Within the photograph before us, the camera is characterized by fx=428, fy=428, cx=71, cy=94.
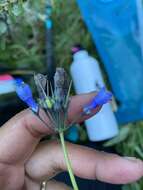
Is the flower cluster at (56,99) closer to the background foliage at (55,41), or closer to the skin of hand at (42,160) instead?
the skin of hand at (42,160)

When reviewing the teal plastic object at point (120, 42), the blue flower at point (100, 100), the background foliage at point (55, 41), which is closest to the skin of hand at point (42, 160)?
the blue flower at point (100, 100)

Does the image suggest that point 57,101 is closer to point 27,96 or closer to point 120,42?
point 27,96

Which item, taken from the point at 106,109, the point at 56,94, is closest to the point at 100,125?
the point at 106,109

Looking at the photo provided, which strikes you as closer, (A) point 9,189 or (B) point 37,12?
(A) point 9,189

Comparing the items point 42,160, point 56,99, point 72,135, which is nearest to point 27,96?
point 56,99

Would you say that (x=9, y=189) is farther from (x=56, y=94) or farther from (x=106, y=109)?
(x=106, y=109)

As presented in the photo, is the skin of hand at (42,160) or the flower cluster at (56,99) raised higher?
the flower cluster at (56,99)
